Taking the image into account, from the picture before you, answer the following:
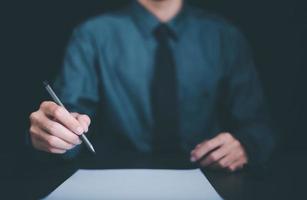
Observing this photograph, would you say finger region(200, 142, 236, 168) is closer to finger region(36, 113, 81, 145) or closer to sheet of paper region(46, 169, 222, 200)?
sheet of paper region(46, 169, 222, 200)

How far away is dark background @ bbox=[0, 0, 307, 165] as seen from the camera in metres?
1.57

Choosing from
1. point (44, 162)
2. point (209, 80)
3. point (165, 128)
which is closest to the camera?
point (44, 162)

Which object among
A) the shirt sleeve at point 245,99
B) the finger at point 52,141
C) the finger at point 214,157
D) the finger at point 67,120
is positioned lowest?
the shirt sleeve at point 245,99

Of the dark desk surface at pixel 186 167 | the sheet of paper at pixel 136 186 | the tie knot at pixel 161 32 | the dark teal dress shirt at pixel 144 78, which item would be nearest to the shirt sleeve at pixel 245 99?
the dark teal dress shirt at pixel 144 78

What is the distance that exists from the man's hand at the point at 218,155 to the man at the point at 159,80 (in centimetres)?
23

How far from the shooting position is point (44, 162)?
38.9 inches

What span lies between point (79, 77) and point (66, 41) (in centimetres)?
37

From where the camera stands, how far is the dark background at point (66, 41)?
157cm

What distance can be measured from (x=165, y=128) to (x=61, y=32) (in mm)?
599

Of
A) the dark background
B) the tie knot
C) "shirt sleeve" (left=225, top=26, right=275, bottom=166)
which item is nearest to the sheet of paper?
"shirt sleeve" (left=225, top=26, right=275, bottom=166)

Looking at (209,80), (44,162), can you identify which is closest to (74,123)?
(44,162)

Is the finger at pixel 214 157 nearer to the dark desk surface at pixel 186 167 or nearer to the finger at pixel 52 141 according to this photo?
the dark desk surface at pixel 186 167

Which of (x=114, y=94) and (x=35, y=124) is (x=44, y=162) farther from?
(x=114, y=94)

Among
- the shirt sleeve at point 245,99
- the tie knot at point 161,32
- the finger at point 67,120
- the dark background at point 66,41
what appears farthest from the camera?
the dark background at point 66,41
